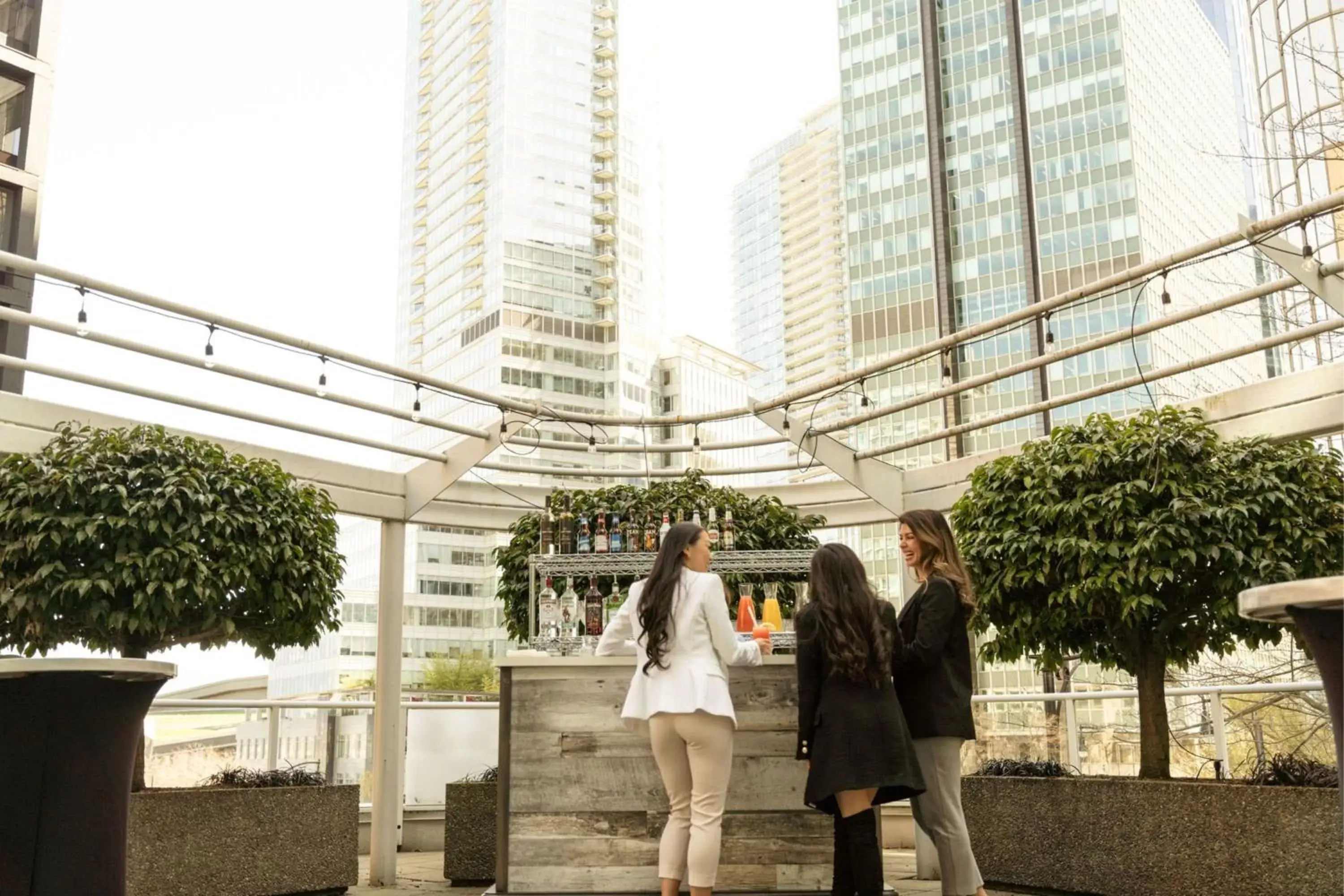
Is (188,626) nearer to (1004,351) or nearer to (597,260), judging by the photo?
(1004,351)

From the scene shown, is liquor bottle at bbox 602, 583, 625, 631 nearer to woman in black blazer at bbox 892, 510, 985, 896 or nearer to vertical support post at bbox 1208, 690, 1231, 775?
woman in black blazer at bbox 892, 510, 985, 896

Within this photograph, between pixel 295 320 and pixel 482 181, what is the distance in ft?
157

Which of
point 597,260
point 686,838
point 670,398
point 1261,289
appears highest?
point 597,260

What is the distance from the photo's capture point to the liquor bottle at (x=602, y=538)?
214 inches

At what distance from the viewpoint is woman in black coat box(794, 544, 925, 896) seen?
332 centimetres

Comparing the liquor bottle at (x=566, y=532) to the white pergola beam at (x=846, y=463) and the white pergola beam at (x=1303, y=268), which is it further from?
the white pergola beam at (x=1303, y=268)

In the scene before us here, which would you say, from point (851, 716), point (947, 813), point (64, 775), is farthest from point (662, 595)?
point (64, 775)

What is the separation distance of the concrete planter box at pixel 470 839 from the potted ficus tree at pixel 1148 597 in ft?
7.97

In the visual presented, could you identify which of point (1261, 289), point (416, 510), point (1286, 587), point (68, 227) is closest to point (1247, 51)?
point (1261, 289)

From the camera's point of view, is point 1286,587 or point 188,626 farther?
point 188,626

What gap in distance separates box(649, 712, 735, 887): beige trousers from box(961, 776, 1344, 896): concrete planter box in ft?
6.31

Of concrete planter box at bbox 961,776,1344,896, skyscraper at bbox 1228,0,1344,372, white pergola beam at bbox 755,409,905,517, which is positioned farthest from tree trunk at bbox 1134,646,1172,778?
skyscraper at bbox 1228,0,1344,372

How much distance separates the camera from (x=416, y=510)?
6480 millimetres

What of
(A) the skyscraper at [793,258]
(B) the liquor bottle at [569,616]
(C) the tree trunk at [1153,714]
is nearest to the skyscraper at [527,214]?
(A) the skyscraper at [793,258]
